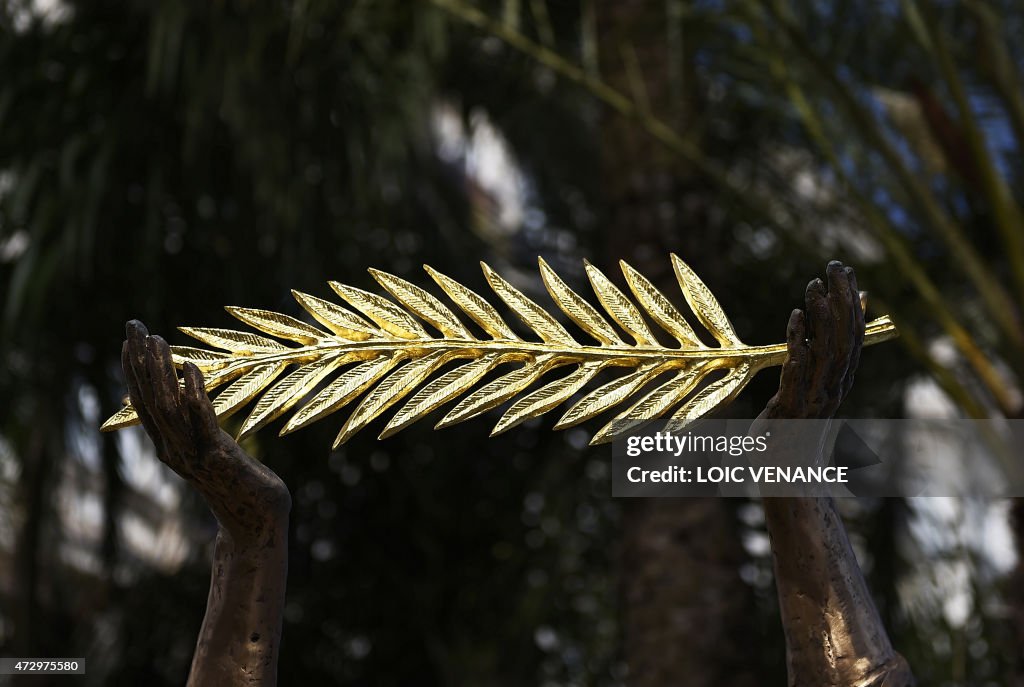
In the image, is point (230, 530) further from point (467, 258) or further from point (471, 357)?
point (467, 258)

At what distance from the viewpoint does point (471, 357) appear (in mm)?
843

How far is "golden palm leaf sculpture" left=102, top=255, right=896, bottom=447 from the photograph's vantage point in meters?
0.81

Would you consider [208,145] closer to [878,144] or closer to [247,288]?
[247,288]

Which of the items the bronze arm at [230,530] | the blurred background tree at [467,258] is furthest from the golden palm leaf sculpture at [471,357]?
the blurred background tree at [467,258]

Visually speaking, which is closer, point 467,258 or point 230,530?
point 230,530

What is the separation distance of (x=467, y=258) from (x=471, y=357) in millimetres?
2095

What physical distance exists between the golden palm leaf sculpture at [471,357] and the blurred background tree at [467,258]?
105 centimetres

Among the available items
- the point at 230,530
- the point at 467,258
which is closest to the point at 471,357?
the point at 230,530

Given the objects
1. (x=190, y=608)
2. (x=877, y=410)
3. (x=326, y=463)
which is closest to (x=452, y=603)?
(x=326, y=463)

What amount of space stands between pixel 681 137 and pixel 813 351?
1.51 metres

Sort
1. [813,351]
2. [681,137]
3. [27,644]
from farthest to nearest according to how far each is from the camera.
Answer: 1. [27,644]
2. [681,137]
3. [813,351]

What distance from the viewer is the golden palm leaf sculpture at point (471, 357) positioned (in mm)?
812

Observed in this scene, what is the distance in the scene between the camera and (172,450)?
0.76 m

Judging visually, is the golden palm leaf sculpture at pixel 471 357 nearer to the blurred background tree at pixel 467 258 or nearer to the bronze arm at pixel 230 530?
the bronze arm at pixel 230 530
